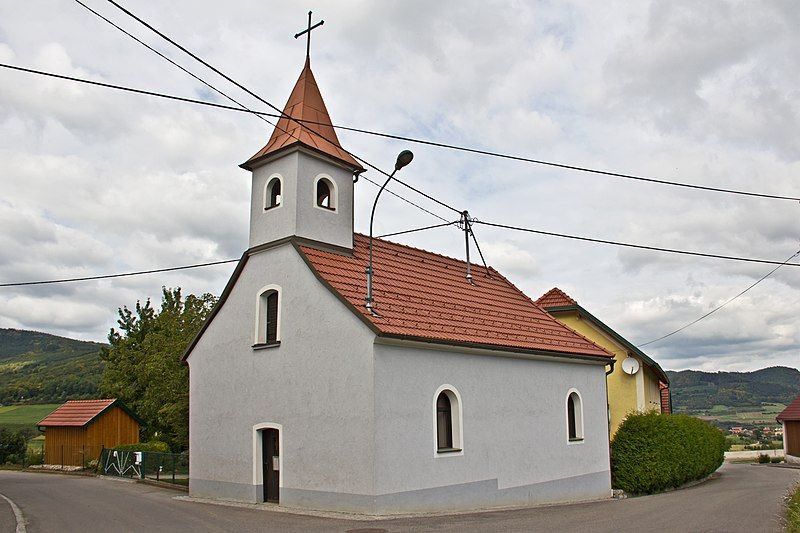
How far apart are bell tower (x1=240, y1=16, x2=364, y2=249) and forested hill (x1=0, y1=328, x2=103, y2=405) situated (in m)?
56.6

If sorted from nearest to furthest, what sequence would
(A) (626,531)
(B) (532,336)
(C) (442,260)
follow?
(A) (626,531) < (B) (532,336) < (C) (442,260)

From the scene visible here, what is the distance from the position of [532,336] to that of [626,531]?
788 cm

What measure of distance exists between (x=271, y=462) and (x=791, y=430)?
42.5 meters

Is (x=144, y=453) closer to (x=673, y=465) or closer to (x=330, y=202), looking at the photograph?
(x=330, y=202)

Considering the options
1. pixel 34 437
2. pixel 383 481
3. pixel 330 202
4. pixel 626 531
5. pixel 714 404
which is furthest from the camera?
pixel 714 404

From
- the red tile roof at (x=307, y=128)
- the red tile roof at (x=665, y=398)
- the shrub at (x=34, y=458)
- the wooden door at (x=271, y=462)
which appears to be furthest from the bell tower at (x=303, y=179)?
the shrub at (x=34, y=458)

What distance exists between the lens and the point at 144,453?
2588 cm

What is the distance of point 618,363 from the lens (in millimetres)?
26281

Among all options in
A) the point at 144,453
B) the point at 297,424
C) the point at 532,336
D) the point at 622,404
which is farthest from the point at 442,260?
the point at 144,453

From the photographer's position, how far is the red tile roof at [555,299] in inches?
1076

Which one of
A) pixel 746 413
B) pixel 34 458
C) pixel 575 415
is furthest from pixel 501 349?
pixel 746 413

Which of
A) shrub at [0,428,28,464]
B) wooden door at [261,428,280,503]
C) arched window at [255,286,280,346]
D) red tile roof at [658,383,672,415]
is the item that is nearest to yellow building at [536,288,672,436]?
red tile roof at [658,383,672,415]

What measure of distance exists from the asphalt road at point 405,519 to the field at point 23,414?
47.1 m

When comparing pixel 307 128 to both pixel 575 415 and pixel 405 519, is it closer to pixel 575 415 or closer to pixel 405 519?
pixel 405 519
